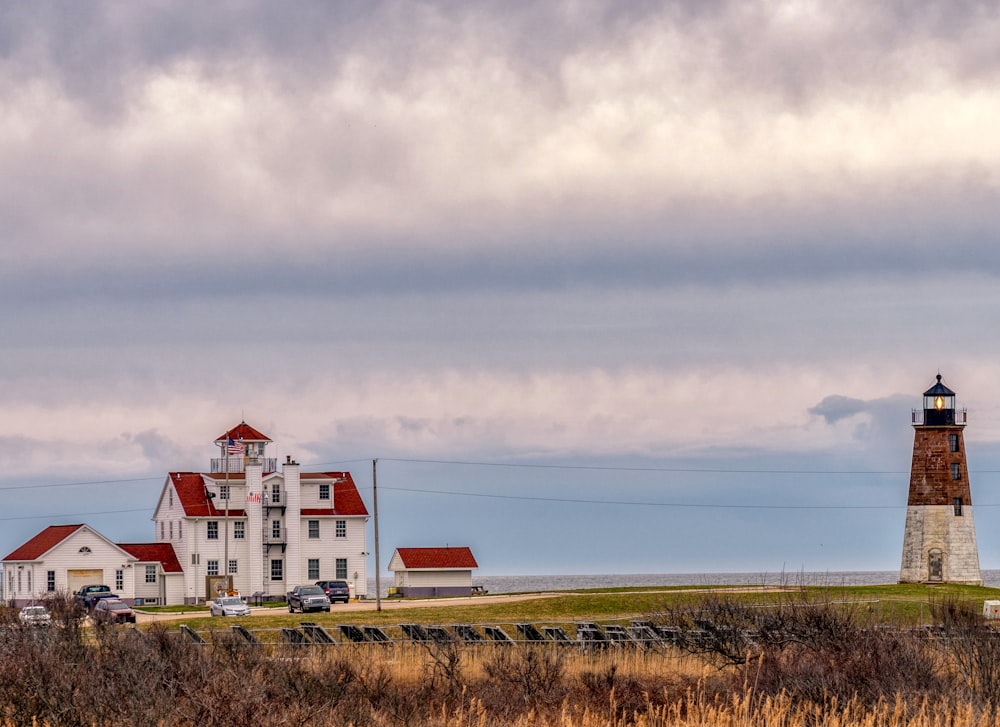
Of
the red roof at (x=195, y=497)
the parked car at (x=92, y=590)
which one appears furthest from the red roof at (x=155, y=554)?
the red roof at (x=195, y=497)

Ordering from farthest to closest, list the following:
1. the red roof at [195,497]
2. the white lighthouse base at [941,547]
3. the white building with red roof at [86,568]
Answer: the red roof at [195,497] < the white building with red roof at [86,568] < the white lighthouse base at [941,547]

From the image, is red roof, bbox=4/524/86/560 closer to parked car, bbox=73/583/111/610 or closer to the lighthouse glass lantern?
parked car, bbox=73/583/111/610

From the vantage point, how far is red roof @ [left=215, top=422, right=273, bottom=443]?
298 ft

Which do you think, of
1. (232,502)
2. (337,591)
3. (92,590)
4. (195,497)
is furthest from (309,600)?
(195,497)

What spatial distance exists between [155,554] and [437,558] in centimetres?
1810

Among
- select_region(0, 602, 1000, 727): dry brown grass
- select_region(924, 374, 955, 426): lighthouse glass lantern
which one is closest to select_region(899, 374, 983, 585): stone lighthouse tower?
select_region(924, 374, 955, 426): lighthouse glass lantern

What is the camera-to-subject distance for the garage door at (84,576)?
84750mm

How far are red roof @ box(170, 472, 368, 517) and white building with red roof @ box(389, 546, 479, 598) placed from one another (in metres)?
4.59

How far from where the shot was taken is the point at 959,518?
70938 millimetres

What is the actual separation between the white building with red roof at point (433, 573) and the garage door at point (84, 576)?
18.8 metres

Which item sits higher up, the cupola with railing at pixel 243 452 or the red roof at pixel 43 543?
the cupola with railing at pixel 243 452

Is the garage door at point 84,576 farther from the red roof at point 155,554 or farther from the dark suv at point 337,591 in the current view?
the dark suv at point 337,591

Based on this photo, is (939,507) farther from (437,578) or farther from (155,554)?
(155,554)

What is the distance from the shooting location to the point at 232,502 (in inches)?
3511
